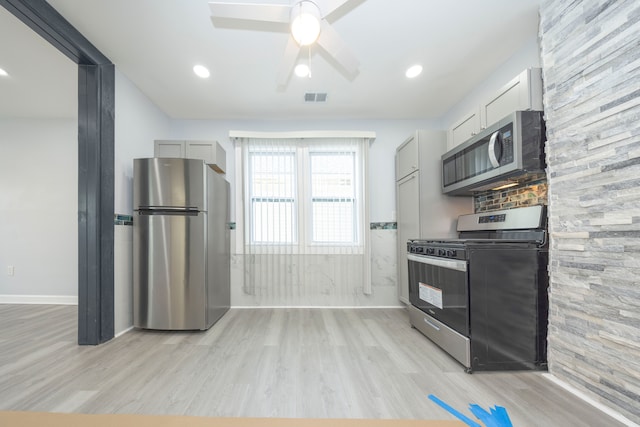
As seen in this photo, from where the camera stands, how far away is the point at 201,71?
2.81 meters

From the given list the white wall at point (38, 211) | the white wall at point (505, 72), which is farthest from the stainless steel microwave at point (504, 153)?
the white wall at point (38, 211)

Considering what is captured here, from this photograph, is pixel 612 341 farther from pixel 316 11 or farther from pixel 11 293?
pixel 11 293

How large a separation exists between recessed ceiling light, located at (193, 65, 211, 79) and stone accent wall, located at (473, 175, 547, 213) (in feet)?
9.48

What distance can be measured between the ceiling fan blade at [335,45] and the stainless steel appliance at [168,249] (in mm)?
1758

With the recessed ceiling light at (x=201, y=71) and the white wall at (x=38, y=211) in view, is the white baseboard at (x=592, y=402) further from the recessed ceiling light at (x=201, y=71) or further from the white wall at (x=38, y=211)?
the white wall at (x=38, y=211)

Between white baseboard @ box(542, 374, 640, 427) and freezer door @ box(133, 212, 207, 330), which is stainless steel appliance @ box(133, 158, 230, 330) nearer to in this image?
freezer door @ box(133, 212, 207, 330)

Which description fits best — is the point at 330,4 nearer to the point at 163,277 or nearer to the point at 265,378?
the point at 265,378

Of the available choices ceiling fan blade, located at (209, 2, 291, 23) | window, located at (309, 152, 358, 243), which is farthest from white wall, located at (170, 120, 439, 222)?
ceiling fan blade, located at (209, 2, 291, 23)

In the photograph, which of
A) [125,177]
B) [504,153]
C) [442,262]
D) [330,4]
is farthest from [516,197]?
[125,177]

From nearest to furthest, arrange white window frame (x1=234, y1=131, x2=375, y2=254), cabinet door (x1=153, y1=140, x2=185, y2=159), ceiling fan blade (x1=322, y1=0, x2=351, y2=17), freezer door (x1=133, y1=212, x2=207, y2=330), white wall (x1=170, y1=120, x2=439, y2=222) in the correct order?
ceiling fan blade (x1=322, y1=0, x2=351, y2=17), freezer door (x1=133, y1=212, x2=207, y2=330), cabinet door (x1=153, y1=140, x2=185, y2=159), white window frame (x1=234, y1=131, x2=375, y2=254), white wall (x1=170, y1=120, x2=439, y2=222)

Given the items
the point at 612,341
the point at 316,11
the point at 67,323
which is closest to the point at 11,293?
the point at 67,323

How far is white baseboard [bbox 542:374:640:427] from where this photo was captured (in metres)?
1.47

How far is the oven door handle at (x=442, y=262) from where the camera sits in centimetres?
209

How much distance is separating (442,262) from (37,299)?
5141 mm
